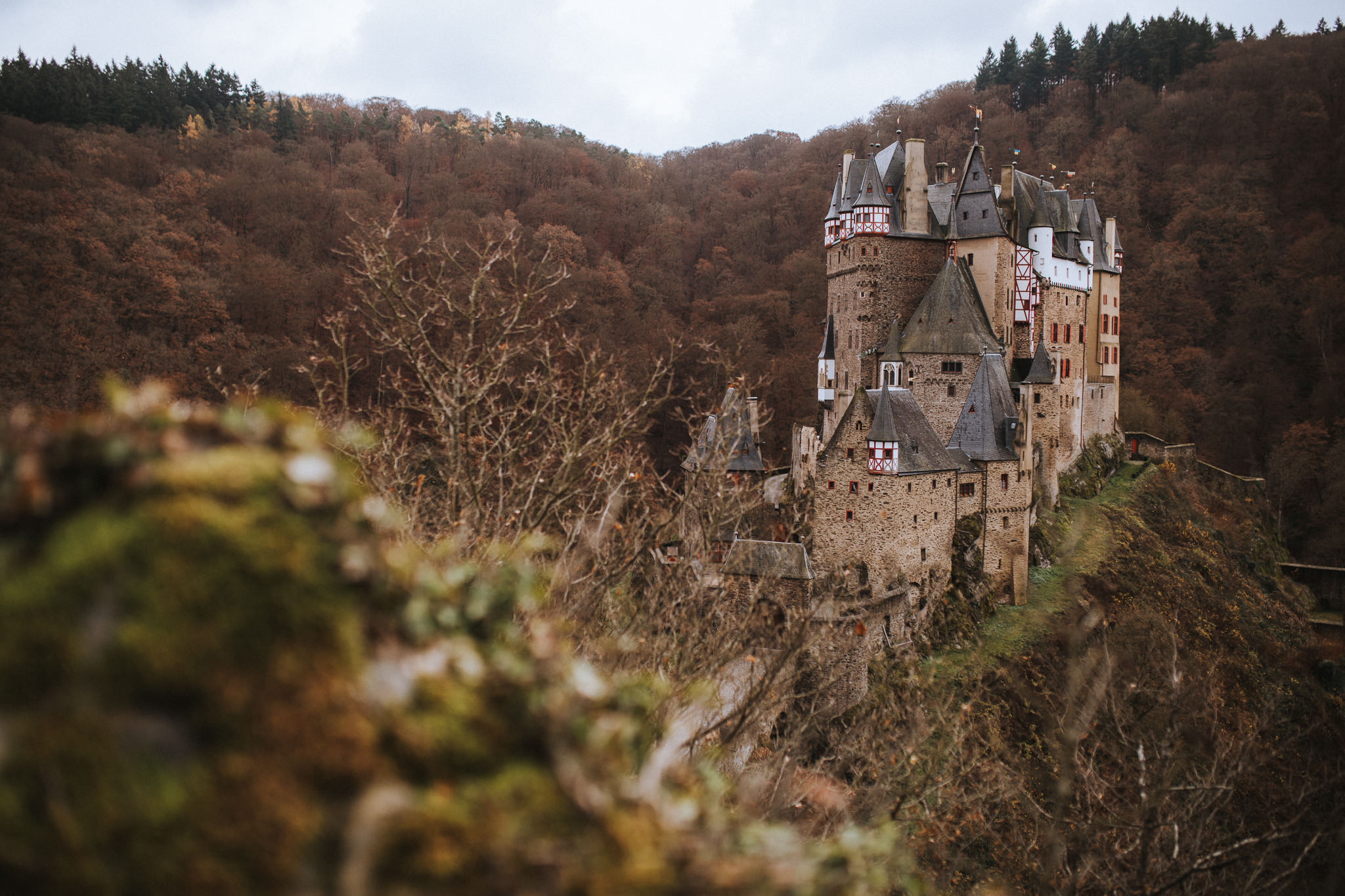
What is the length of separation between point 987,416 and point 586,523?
13.4m

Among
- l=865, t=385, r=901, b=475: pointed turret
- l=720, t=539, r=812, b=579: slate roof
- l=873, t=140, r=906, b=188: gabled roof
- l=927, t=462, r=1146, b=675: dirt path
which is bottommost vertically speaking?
l=927, t=462, r=1146, b=675: dirt path

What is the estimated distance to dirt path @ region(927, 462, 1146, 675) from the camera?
18156mm

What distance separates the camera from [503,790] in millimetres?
1562

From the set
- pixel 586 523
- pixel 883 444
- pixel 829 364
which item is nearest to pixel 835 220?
pixel 829 364

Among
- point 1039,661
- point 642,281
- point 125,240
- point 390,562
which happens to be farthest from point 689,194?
point 390,562

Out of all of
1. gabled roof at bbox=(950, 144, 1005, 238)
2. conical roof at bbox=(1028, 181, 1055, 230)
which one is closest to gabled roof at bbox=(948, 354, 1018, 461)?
gabled roof at bbox=(950, 144, 1005, 238)

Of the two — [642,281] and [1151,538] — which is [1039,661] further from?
[642,281]

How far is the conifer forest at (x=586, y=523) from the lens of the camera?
141 cm

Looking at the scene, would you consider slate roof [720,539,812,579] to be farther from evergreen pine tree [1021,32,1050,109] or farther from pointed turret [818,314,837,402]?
evergreen pine tree [1021,32,1050,109]

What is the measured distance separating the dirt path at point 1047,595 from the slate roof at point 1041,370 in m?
4.47

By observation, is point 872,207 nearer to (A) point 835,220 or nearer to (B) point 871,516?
(A) point 835,220

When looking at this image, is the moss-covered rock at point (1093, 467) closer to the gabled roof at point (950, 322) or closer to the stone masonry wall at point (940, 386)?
the gabled roof at point (950, 322)

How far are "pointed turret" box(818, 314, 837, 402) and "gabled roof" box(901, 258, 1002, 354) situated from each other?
2.76 m

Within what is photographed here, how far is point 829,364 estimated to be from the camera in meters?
25.8
